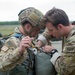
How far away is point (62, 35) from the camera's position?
4199 millimetres

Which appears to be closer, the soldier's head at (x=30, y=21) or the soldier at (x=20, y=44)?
the soldier at (x=20, y=44)

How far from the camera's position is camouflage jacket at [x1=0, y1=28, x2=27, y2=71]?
161 inches

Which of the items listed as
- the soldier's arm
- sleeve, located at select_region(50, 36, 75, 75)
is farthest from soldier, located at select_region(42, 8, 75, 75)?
the soldier's arm

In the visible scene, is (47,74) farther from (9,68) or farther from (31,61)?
(9,68)

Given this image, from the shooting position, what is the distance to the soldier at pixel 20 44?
4.07 meters

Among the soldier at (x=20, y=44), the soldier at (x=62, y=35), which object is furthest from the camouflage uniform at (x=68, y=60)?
the soldier at (x=20, y=44)

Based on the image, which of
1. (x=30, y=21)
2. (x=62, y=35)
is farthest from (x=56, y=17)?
(x=30, y=21)

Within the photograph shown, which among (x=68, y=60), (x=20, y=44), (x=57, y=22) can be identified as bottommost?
(x=68, y=60)

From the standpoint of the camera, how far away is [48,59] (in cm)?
443

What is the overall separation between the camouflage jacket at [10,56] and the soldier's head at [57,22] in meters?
0.45

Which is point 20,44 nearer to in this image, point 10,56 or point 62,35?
point 10,56

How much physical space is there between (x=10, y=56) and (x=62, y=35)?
689mm

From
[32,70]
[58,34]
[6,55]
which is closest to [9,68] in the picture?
[6,55]

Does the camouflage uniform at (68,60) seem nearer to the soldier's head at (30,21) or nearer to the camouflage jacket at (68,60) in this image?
the camouflage jacket at (68,60)
